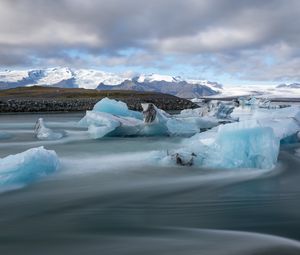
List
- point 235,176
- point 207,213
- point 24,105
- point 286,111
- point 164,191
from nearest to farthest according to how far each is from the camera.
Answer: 1. point 207,213
2. point 164,191
3. point 235,176
4. point 286,111
5. point 24,105

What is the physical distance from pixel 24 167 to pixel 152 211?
2.83 meters

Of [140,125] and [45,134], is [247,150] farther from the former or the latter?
[45,134]

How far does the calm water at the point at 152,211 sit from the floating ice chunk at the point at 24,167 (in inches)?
9.9

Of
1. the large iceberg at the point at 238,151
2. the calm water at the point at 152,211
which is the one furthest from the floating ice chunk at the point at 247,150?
the calm water at the point at 152,211

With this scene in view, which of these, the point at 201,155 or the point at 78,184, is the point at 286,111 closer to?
the point at 201,155

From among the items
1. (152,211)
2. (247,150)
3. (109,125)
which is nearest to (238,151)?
(247,150)

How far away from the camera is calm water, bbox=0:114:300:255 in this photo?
14.1ft

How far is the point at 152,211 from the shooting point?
5.63 meters

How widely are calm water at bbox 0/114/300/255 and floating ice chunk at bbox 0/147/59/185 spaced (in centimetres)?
25

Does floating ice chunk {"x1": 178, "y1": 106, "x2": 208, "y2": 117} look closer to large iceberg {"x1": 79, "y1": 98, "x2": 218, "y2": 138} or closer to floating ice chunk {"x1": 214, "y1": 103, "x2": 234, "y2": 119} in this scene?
floating ice chunk {"x1": 214, "y1": 103, "x2": 234, "y2": 119}

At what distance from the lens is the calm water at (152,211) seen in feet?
14.1

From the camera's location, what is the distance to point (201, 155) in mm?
9180

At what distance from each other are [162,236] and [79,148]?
8328mm

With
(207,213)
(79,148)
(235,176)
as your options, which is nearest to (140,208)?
(207,213)
